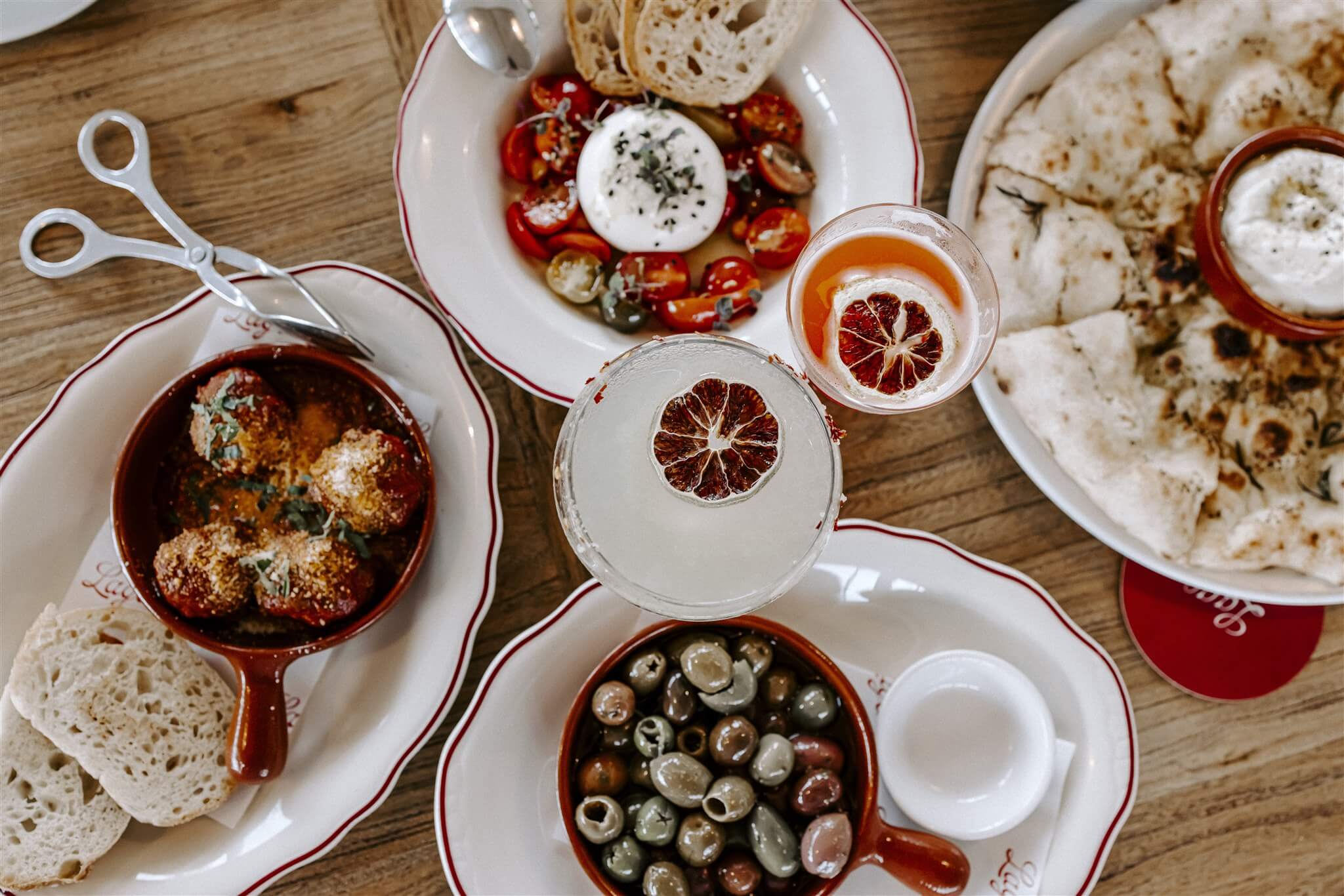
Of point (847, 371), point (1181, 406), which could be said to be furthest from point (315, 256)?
point (1181, 406)

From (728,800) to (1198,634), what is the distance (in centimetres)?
87

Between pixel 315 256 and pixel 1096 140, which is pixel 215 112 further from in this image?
pixel 1096 140

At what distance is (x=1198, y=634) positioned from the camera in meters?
1.50

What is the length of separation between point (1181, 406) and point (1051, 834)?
714mm

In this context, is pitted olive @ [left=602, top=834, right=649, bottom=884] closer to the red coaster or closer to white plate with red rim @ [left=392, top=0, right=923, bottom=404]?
white plate with red rim @ [left=392, top=0, right=923, bottom=404]

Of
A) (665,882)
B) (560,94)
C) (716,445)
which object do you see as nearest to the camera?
(716,445)

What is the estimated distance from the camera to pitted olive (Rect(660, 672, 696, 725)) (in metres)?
1.28

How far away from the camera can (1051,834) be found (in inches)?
54.4

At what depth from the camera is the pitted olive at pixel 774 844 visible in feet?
4.07

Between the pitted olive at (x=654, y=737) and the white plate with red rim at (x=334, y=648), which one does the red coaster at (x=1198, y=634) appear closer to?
the pitted olive at (x=654, y=737)

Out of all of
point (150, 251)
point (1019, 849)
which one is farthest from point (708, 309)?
point (1019, 849)

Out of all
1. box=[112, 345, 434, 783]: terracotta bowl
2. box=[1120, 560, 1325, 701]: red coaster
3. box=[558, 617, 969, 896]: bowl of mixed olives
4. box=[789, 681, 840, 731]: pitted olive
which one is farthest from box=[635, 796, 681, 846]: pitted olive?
box=[1120, 560, 1325, 701]: red coaster

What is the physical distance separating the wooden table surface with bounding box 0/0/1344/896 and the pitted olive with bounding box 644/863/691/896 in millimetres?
402

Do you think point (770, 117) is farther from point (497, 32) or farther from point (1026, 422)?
point (1026, 422)
